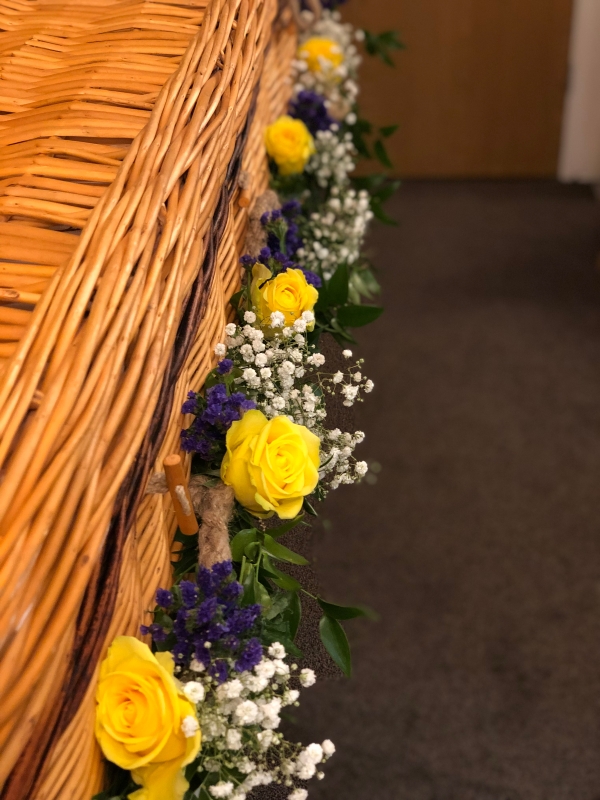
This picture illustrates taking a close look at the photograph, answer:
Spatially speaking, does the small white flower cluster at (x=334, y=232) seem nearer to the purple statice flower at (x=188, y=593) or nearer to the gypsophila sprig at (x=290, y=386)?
the gypsophila sprig at (x=290, y=386)

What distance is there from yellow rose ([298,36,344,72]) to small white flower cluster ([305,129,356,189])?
0.18m

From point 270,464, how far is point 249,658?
13 centimetres

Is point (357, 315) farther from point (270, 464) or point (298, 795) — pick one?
point (298, 795)

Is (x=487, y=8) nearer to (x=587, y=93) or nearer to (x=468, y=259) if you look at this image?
(x=587, y=93)

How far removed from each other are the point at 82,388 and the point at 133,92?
1.06 feet

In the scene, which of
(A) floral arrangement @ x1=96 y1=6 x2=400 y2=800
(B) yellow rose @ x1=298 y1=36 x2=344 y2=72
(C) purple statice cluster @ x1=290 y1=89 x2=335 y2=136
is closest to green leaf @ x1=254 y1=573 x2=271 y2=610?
(A) floral arrangement @ x1=96 y1=6 x2=400 y2=800

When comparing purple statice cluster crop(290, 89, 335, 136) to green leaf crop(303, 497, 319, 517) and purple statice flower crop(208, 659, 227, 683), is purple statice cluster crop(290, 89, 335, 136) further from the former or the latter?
purple statice flower crop(208, 659, 227, 683)

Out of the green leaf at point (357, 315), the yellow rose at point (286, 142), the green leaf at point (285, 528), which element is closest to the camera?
the green leaf at point (285, 528)

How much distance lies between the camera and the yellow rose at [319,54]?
125 centimetres

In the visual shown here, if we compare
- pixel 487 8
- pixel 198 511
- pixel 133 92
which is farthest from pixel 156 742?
pixel 487 8

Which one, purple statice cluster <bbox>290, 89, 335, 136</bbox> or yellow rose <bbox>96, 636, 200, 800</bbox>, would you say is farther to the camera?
purple statice cluster <bbox>290, 89, 335, 136</bbox>

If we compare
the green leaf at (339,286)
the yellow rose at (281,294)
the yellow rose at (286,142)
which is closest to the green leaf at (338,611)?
the yellow rose at (281,294)

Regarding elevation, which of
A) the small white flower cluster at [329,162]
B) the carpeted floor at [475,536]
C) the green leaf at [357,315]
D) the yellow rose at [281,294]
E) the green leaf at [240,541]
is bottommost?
the carpeted floor at [475,536]

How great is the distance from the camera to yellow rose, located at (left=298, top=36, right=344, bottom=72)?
1250 mm
